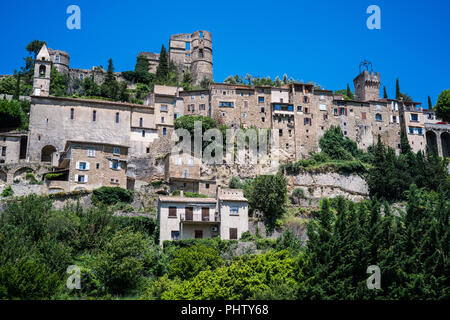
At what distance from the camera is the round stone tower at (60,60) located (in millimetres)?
95000

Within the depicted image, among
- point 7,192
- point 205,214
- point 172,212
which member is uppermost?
point 7,192

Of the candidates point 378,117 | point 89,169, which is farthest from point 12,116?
point 378,117

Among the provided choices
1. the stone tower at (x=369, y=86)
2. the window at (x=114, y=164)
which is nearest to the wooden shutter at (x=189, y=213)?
the window at (x=114, y=164)

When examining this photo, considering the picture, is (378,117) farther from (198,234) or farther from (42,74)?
(42,74)

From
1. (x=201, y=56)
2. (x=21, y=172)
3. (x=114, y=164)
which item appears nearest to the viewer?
(x=114, y=164)

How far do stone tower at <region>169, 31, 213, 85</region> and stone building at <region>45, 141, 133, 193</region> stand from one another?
40059mm

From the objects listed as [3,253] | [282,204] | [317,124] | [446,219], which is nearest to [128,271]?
[3,253]

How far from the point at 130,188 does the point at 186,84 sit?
110ft

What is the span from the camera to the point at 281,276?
112 feet

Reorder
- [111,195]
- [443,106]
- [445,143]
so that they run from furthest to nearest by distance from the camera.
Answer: [443,106]
[445,143]
[111,195]

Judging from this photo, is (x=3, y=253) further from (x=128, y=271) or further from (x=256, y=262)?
(x=256, y=262)

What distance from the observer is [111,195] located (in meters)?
52.5

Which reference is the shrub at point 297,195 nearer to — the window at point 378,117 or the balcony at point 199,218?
the balcony at point 199,218

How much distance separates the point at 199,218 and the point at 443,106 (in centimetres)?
6180
